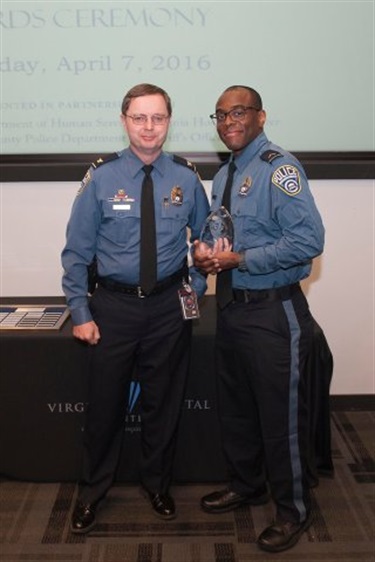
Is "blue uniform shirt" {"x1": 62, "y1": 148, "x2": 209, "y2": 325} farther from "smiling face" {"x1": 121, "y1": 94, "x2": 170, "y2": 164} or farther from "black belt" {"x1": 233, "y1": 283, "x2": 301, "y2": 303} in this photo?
"black belt" {"x1": 233, "y1": 283, "x2": 301, "y2": 303}

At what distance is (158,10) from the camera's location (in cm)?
298

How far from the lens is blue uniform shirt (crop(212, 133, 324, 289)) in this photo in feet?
6.79

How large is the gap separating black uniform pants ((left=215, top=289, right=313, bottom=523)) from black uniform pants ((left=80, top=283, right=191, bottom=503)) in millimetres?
178

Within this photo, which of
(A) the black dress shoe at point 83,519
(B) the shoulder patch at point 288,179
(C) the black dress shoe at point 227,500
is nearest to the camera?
(B) the shoulder patch at point 288,179

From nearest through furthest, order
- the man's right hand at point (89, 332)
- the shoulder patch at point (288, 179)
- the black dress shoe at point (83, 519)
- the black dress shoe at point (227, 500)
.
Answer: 1. the shoulder patch at point (288, 179)
2. the man's right hand at point (89, 332)
3. the black dress shoe at point (83, 519)
4. the black dress shoe at point (227, 500)

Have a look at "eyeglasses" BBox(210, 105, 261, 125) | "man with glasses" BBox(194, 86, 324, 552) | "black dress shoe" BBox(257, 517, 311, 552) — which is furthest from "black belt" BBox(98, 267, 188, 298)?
"black dress shoe" BBox(257, 517, 311, 552)

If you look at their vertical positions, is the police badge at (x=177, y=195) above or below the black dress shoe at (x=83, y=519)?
above

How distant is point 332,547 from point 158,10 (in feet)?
7.82

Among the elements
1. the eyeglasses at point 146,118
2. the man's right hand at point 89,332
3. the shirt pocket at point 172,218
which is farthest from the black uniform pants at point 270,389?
the eyeglasses at point 146,118

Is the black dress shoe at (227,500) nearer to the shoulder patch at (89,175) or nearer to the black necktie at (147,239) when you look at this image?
the black necktie at (147,239)

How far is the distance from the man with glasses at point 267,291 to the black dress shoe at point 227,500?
0.22m

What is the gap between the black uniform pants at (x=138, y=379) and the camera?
230 centimetres

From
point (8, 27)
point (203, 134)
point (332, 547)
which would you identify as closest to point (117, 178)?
point (203, 134)

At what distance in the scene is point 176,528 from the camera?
2.46 metres
